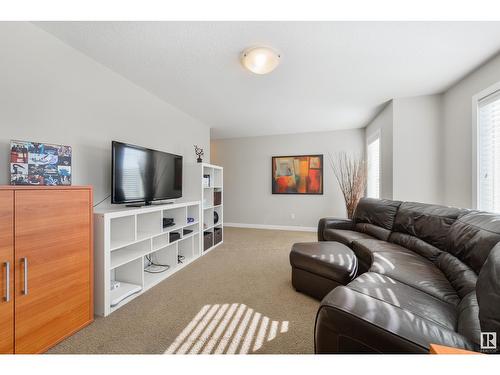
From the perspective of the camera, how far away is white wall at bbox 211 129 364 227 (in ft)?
16.0

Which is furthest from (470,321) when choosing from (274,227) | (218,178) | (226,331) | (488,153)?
(274,227)

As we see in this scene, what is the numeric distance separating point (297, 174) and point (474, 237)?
3740mm

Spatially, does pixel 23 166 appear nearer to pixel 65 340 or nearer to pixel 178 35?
pixel 65 340

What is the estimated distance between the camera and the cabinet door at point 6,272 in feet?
3.82

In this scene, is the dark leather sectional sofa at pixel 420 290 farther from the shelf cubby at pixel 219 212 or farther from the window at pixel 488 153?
the shelf cubby at pixel 219 212

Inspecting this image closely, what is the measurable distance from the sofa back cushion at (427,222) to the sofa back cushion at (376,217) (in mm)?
107

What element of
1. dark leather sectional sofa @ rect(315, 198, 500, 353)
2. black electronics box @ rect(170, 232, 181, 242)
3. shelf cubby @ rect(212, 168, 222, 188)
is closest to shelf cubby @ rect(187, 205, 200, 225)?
black electronics box @ rect(170, 232, 181, 242)

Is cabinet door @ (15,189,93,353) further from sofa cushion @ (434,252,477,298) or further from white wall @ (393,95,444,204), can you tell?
white wall @ (393,95,444,204)

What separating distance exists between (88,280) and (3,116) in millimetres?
1316

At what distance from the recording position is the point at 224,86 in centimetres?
268

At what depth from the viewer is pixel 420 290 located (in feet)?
4.55

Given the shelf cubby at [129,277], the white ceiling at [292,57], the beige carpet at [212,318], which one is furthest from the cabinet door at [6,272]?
the white ceiling at [292,57]

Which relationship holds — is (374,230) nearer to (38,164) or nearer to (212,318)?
(212,318)

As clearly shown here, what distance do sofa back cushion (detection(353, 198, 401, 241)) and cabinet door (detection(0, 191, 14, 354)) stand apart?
3250mm
